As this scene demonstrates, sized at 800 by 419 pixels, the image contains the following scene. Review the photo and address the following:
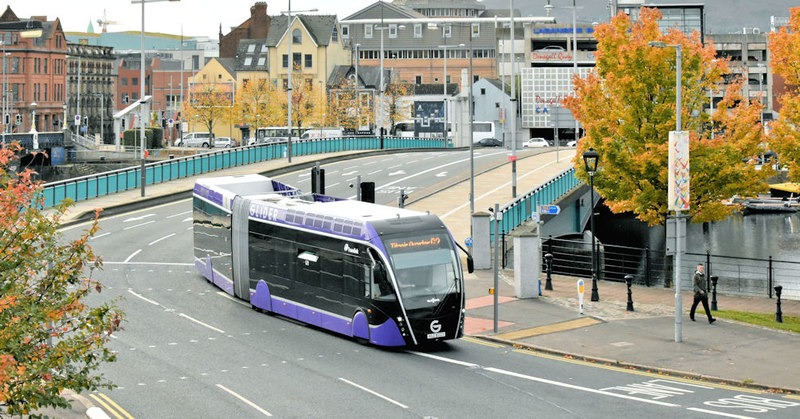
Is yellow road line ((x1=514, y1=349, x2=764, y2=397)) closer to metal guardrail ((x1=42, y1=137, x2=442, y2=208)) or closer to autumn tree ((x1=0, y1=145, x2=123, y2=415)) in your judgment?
autumn tree ((x1=0, y1=145, x2=123, y2=415))

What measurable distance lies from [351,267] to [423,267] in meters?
1.91

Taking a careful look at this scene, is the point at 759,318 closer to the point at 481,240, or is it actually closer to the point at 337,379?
the point at 481,240

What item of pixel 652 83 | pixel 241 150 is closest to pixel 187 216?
pixel 241 150

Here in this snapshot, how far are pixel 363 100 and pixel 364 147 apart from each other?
125 ft

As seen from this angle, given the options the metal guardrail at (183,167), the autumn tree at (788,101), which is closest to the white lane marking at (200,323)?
the metal guardrail at (183,167)

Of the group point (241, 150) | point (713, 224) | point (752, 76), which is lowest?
point (713, 224)

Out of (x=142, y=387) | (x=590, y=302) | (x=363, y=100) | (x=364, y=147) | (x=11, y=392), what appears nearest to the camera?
(x=11, y=392)

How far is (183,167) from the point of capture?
6525 cm

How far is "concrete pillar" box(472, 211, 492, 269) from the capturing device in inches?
1550

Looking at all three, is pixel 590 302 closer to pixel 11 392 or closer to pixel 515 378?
pixel 515 378

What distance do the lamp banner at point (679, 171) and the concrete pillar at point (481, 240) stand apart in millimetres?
12080

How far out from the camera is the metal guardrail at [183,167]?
54875mm

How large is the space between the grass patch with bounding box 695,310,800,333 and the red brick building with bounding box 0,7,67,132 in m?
110

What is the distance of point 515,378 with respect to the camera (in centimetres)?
2288
